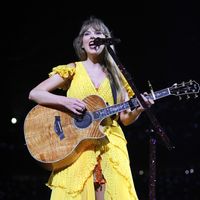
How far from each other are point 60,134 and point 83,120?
0.15 m

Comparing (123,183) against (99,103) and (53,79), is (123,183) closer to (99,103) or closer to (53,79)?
(99,103)

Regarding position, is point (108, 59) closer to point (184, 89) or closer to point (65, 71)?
point (65, 71)

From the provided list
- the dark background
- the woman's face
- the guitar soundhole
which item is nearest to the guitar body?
the guitar soundhole

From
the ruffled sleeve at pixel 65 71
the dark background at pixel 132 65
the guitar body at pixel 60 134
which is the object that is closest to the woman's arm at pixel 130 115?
the guitar body at pixel 60 134

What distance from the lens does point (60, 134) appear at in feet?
8.63

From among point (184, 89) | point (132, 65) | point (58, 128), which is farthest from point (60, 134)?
point (132, 65)

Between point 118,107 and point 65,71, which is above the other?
point 65,71

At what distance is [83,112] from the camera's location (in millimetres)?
2615

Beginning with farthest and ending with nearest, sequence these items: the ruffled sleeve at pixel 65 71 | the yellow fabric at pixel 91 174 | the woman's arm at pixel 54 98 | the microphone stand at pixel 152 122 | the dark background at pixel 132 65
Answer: the dark background at pixel 132 65 → the ruffled sleeve at pixel 65 71 → the woman's arm at pixel 54 98 → the yellow fabric at pixel 91 174 → the microphone stand at pixel 152 122

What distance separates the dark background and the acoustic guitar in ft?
7.93

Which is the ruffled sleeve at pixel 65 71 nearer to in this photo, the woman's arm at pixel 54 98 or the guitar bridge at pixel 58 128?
the woman's arm at pixel 54 98

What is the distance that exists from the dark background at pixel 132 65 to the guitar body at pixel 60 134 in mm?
2427

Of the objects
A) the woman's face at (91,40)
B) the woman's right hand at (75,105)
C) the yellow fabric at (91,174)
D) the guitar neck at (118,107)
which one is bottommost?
the yellow fabric at (91,174)

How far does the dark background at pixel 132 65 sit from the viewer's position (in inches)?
195
